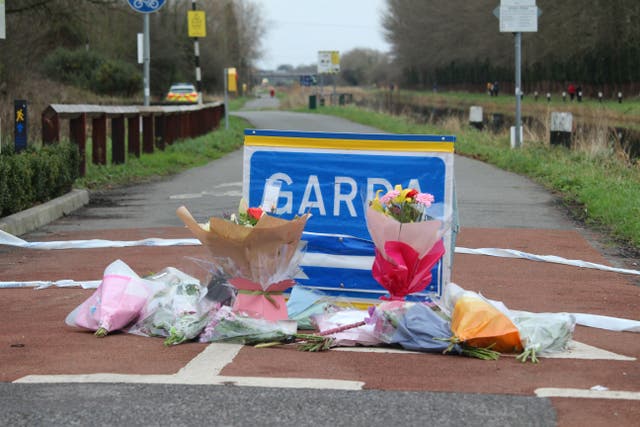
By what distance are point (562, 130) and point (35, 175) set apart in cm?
1378

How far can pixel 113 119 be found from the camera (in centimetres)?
1969

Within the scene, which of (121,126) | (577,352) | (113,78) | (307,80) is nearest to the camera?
(577,352)

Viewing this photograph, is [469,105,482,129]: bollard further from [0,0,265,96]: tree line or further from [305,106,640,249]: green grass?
[0,0,265,96]: tree line

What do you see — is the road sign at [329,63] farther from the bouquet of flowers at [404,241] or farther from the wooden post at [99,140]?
the bouquet of flowers at [404,241]

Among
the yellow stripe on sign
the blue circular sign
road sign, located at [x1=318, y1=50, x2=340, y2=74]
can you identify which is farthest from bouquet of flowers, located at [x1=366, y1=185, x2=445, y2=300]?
road sign, located at [x1=318, y1=50, x2=340, y2=74]

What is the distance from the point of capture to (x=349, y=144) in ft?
24.6

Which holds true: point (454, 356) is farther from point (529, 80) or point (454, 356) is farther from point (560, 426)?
point (529, 80)

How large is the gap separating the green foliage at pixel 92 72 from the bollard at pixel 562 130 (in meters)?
40.3

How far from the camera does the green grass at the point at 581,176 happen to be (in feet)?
40.7

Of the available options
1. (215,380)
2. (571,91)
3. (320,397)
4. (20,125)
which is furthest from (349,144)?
(571,91)

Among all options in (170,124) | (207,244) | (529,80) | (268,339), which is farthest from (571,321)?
(529,80)

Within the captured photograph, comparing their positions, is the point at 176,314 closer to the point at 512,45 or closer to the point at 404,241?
the point at 404,241

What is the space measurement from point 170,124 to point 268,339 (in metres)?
20.7

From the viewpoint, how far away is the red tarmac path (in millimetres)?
5199
